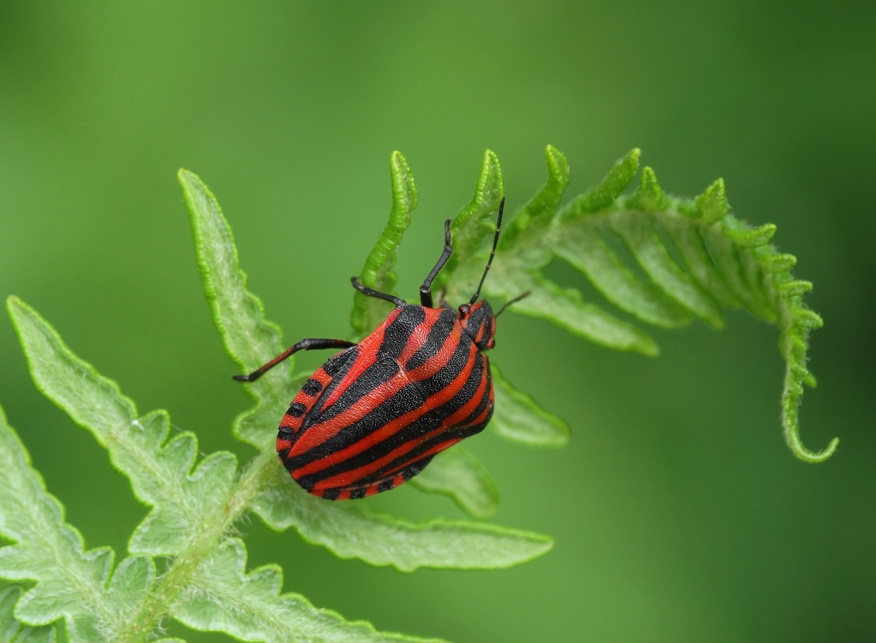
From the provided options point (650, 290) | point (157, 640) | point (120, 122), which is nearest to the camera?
point (157, 640)

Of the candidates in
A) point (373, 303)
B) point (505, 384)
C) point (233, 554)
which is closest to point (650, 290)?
point (505, 384)

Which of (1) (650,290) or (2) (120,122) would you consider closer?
(1) (650,290)

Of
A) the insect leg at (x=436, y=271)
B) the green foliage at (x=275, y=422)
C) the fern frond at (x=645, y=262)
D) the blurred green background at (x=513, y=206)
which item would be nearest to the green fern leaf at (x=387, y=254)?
the green foliage at (x=275, y=422)

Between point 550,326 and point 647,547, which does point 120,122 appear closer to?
point 550,326

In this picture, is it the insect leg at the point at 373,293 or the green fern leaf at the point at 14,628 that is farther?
the insect leg at the point at 373,293

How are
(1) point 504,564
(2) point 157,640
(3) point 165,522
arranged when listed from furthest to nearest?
(1) point 504,564, (3) point 165,522, (2) point 157,640

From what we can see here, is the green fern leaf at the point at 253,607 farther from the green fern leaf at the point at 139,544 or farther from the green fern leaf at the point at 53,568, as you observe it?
the green fern leaf at the point at 53,568
